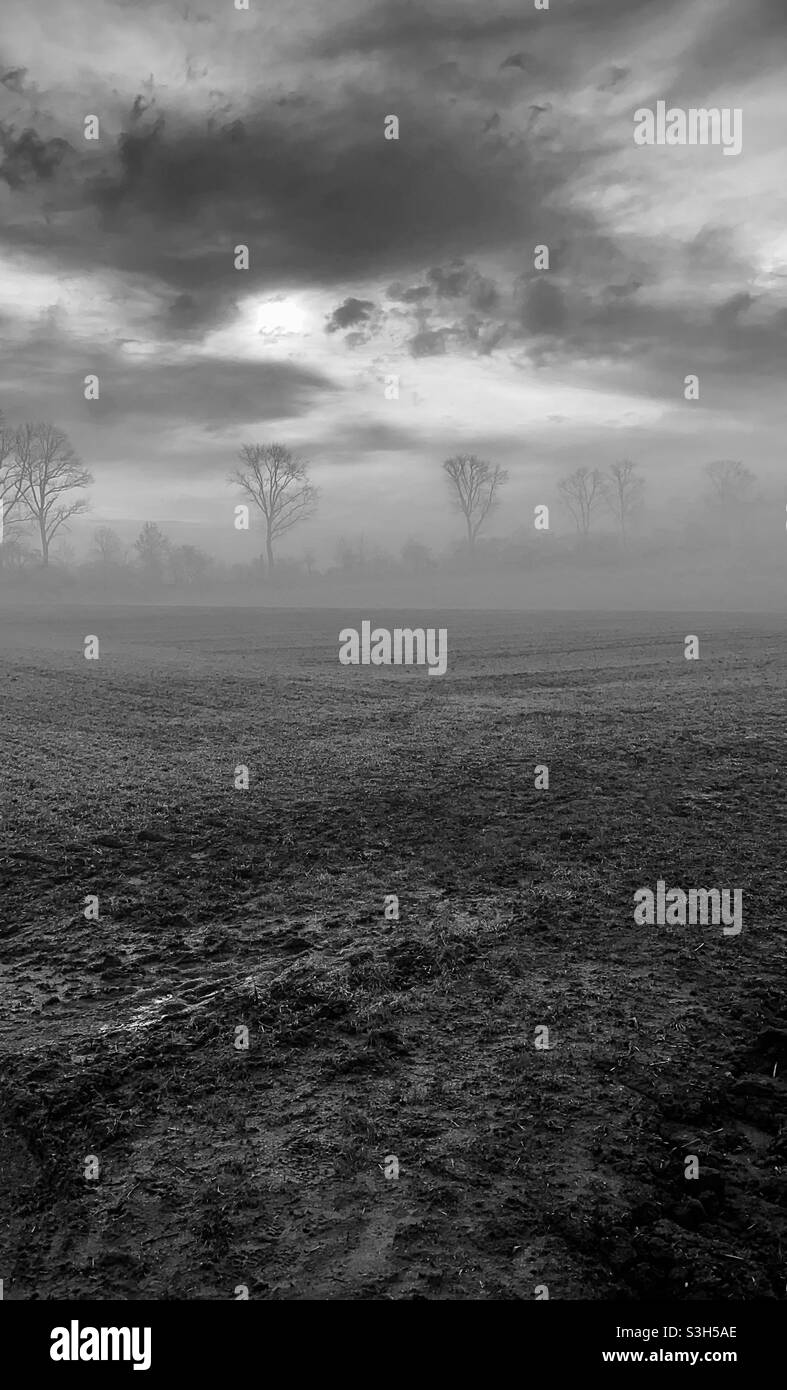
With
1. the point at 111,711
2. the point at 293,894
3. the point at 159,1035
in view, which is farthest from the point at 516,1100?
the point at 111,711

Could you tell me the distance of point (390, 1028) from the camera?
205 inches

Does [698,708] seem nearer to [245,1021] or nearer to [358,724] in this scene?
[358,724]

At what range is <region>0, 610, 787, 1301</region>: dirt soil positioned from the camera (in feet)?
11.5

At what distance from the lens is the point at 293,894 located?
7469mm

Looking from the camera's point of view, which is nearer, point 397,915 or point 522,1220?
point 522,1220

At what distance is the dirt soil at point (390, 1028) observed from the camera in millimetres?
3514

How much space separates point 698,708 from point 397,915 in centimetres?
1095

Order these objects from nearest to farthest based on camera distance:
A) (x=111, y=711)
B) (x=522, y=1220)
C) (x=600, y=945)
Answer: (x=522, y=1220) → (x=600, y=945) → (x=111, y=711)
